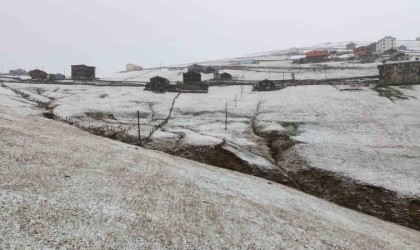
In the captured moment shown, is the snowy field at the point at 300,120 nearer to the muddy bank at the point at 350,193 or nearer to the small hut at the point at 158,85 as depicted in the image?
the muddy bank at the point at 350,193

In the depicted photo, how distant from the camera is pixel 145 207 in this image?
24219 mm

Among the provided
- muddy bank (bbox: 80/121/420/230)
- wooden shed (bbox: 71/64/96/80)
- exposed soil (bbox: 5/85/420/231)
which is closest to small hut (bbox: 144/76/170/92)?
wooden shed (bbox: 71/64/96/80)

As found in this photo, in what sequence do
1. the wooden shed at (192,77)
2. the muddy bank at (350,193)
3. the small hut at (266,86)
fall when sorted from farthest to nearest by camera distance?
the wooden shed at (192,77) → the small hut at (266,86) → the muddy bank at (350,193)

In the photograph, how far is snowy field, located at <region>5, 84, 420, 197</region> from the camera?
47.4 meters

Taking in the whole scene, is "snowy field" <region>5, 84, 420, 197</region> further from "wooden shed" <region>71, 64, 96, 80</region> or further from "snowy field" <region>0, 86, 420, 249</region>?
"wooden shed" <region>71, 64, 96, 80</region>

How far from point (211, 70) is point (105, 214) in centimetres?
15249

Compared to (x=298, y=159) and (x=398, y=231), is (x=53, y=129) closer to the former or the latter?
(x=298, y=159)

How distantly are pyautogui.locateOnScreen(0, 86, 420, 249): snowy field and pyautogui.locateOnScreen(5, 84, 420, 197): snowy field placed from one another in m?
12.1

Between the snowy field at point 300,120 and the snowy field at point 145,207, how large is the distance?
12074 mm

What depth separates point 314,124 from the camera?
215 feet

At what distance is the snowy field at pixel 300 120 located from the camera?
47.4 m

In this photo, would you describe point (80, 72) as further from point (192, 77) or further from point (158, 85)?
point (192, 77)

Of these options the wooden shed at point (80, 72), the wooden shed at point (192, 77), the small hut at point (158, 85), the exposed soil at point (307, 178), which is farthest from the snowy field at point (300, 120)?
the wooden shed at point (80, 72)

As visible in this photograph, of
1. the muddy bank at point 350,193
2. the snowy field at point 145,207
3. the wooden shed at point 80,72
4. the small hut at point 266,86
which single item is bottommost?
the muddy bank at point 350,193
